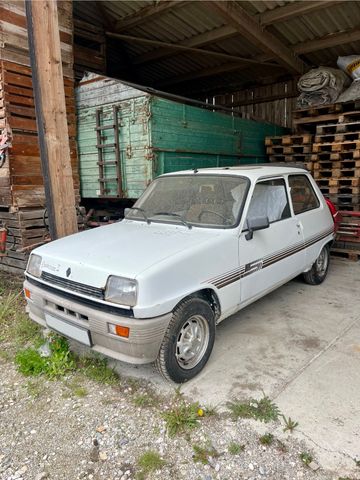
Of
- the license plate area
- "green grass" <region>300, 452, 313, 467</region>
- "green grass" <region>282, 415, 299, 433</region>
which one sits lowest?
"green grass" <region>300, 452, 313, 467</region>

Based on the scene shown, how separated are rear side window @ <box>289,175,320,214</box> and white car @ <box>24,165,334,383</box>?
0.17ft

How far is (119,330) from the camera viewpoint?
252cm

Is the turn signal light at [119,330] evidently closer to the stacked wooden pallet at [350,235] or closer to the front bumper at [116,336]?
the front bumper at [116,336]

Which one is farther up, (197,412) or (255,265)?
(255,265)

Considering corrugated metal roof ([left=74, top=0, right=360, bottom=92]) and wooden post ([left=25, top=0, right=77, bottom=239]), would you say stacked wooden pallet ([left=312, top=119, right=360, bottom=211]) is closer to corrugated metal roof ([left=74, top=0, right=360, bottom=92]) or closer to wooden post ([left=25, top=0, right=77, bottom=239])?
corrugated metal roof ([left=74, top=0, right=360, bottom=92])

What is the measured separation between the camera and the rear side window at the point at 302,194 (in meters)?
4.36

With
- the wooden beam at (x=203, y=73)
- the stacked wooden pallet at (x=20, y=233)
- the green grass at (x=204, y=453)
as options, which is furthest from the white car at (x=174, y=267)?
the wooden beam at (x=203, y=73)

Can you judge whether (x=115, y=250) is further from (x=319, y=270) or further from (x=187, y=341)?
(x=319, y=270)

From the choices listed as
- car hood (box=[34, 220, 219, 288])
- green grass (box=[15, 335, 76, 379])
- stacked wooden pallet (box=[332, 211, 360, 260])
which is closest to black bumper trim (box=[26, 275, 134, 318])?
car hood (box=[34, 220, 219, 288])

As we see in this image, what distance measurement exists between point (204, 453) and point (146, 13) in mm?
8350

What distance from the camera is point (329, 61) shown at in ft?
30.0

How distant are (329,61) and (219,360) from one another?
29.1 ft

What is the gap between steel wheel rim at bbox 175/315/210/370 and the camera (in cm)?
286

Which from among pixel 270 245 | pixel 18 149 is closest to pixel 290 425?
pixel 270 245
